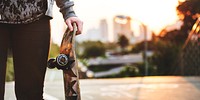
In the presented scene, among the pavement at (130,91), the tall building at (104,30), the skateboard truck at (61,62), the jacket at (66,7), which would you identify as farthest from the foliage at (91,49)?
the skateboard truck at (61,62)

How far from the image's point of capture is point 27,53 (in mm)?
1980

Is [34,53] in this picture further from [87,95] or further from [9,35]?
[87,95]

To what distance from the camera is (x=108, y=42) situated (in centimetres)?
5603

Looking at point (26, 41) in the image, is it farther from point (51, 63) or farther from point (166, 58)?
point (166, 58)

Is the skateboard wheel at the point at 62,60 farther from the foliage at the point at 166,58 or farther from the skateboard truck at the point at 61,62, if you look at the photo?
the foliage at the point at 166,58

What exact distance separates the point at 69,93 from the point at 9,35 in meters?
0.36

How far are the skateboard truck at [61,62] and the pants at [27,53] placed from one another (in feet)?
0.10

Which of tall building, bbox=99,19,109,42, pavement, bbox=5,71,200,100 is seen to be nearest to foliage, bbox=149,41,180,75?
tall building, bbox=99,19,109,42

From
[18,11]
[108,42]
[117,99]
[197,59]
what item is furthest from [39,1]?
[108,42]

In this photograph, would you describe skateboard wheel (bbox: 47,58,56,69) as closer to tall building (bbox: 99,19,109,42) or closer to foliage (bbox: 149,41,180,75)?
foliage (bbox: 149,41,180,75)

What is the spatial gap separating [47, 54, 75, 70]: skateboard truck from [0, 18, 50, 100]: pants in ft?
0.10

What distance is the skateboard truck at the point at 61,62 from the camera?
2.00 metres

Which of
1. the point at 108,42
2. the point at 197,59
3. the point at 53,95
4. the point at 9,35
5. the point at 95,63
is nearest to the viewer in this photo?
the point at 9,35

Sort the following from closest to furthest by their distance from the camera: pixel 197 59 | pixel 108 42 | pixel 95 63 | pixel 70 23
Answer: pixel 70 23 → pixel 197 59 → pixel 95 63 → pixel 108 42
